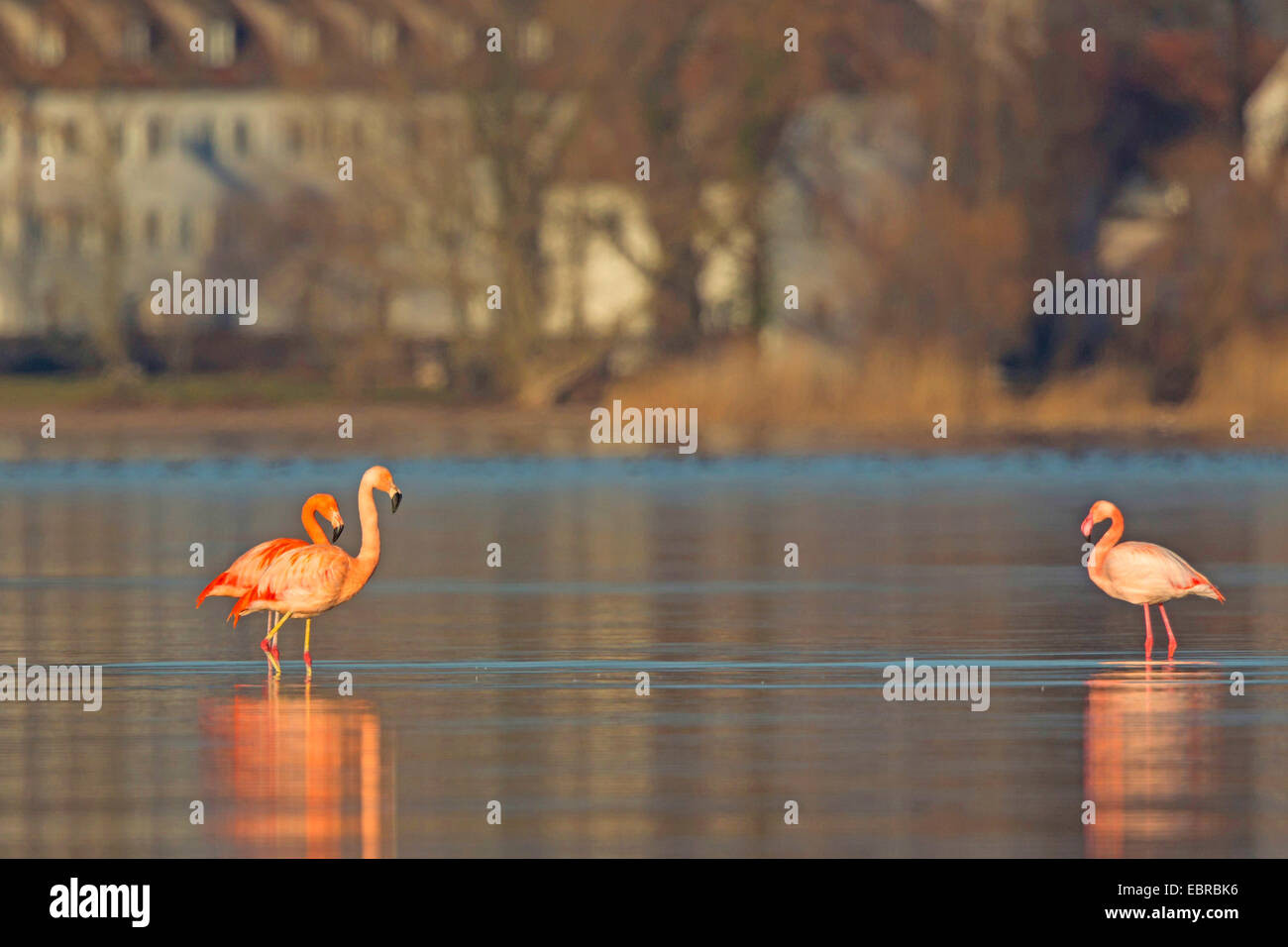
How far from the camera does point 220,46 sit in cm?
9725

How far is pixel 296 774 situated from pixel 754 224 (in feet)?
185

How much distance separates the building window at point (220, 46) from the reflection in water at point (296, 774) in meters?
83.9

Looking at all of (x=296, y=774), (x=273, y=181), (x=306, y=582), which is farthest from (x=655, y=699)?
(x=273, y=181)

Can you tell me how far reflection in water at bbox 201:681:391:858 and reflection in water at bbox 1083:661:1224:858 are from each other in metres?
2.85

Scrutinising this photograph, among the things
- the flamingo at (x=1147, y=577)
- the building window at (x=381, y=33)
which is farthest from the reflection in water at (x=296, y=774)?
the building window at (x=381, y=33)

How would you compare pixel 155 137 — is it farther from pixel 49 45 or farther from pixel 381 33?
pixel 381 33

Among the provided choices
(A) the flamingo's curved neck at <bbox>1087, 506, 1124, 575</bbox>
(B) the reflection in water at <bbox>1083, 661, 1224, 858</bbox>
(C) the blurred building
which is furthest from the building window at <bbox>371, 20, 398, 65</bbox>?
(B) the reflection in water at <bbox>1083, 661, 1224, 858</bbox>

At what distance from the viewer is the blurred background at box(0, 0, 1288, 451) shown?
54250 mm

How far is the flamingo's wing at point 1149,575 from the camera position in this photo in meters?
16.8

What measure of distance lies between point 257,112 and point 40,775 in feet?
281

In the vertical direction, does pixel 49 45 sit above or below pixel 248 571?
above

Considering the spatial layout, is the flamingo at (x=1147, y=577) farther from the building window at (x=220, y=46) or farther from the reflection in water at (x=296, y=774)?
the building window at (x=220, y=46)

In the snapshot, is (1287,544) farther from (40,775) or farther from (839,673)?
(40,775)
